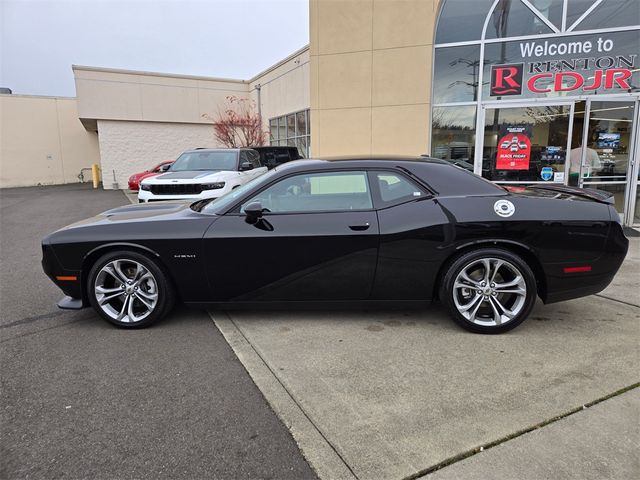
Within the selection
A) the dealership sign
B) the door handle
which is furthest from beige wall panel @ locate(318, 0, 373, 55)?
the door handle

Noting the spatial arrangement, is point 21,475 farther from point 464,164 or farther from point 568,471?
point 464,164

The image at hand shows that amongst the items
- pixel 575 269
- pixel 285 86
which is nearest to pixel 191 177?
pixel 575 269

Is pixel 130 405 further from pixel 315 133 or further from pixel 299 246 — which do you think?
pixel 315 133

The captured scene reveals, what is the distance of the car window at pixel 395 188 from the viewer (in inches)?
149

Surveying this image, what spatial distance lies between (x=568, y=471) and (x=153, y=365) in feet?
9.01

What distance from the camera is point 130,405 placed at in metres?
2.73

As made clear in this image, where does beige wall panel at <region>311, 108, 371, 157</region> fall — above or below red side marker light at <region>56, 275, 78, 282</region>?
above

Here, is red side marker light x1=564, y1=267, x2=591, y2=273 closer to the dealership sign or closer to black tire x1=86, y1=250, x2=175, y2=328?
black tire x1=86, y1=250, x2=175, y2=328

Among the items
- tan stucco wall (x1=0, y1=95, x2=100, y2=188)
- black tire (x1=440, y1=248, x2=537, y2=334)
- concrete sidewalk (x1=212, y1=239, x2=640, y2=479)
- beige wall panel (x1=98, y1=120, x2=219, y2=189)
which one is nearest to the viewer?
concrete sidewalk (x1=212, y1=239, x2=640, y2=479)

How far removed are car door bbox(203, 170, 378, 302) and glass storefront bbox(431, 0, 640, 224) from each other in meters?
5.90

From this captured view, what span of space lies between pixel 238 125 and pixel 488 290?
855 inches

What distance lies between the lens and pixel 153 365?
10.7 feet

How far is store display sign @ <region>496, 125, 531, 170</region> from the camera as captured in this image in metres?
8.41

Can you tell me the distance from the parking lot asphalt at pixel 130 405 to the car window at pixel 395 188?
1878 mm
